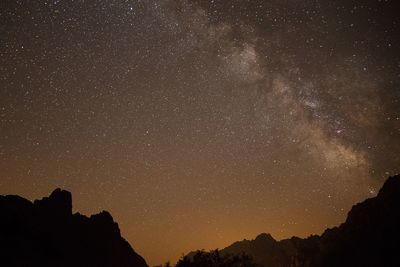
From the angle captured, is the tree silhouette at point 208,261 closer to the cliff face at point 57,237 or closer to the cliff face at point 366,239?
the cliff face at point 57,237

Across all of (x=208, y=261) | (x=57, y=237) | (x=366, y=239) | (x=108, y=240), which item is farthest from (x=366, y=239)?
(x=57, y=237)

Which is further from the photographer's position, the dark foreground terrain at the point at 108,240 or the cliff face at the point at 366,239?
the cliff face at the point at 366,239

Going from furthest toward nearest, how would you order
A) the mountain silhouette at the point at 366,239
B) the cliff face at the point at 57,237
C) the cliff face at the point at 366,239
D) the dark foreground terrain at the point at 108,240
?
the cliff face at the point at 366,239 < the mountain silhouette at the point at 366,239 < the cliff face at the point at 57,237 < the dark foreground terrain at the point at 108,240

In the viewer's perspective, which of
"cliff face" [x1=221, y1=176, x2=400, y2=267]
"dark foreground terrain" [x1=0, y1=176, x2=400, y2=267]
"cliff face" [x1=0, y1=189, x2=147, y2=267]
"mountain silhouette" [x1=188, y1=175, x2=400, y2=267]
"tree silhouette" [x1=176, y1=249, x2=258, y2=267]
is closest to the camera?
"tree silhouette" [x1=176, y1=249, x2=258, y2=267]

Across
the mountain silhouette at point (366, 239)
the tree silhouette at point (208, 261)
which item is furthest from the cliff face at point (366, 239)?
the tree silhouette at point (208, 261)

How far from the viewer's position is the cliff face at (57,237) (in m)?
44.9

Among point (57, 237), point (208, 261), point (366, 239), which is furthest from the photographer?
point (366, 239)

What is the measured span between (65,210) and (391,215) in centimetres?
7246

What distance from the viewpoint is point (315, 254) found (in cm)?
9512

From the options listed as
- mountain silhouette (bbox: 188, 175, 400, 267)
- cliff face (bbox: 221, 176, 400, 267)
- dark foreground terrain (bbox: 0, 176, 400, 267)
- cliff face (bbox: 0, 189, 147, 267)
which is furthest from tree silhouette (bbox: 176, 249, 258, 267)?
cliff face (bbox: 221, 176, 400, 267)

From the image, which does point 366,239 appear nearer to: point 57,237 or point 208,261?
point 208,261

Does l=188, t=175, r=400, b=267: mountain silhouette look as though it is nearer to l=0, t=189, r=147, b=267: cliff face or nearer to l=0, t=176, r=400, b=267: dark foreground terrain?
l=0, t=176, r=400, b=267: dark foreground terrain

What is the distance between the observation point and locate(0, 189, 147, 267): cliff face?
147 feet

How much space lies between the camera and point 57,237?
53312 mm
